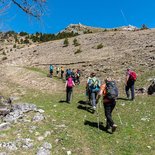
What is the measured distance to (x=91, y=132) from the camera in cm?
1415

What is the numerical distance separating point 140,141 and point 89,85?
534 centimetres

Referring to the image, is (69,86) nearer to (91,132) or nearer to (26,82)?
(91,132)

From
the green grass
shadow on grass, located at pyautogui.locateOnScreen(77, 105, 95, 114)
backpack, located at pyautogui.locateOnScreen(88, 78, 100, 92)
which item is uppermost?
backpack, located at pyautogui.locateOnScreen(88, 78, 100, 92)

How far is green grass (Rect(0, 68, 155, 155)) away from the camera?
1260 centimetres

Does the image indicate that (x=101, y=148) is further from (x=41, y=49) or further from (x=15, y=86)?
(x=41, y=49)

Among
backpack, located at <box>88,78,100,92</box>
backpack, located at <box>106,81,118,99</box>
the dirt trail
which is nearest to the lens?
backpack, located at <box>106,81,118,99</box>

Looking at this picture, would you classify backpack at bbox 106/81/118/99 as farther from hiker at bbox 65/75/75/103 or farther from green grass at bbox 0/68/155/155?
hiker at bbox 65/75/75/103

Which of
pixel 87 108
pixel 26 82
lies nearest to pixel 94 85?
pixel 87 108

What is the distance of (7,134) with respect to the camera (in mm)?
13656

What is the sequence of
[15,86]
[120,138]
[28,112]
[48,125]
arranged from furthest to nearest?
[15,86], [28,112], [48,125], [120,138]

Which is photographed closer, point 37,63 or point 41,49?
point 37,63

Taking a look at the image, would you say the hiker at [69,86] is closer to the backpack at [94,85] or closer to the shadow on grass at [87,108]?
the shadow on grass at [87,108]

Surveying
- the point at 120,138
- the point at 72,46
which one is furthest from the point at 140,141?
the point at 72,46

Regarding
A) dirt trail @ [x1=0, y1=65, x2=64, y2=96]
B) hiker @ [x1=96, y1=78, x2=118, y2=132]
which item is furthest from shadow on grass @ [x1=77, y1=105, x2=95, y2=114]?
dirt trail @ [x1=0, y1=65, x2=64, y2=96]
